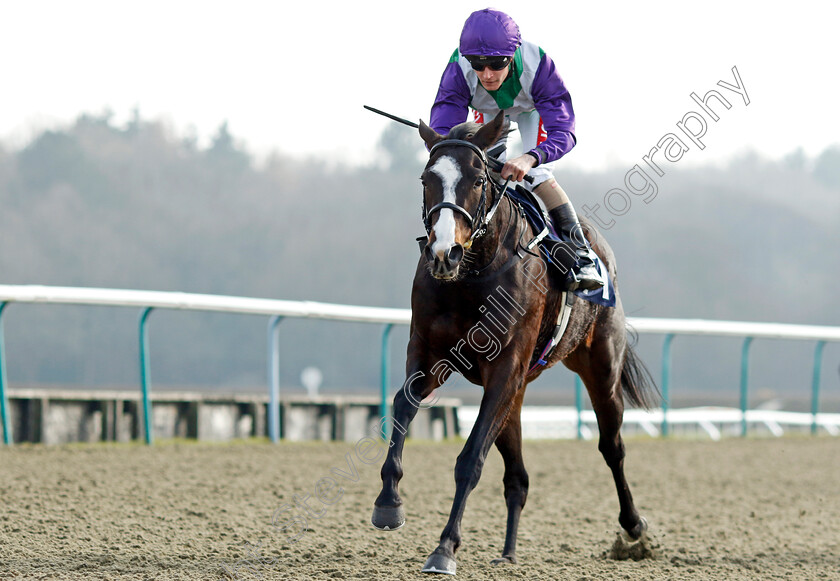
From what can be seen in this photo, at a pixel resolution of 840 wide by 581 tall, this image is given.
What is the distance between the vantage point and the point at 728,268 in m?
75.0

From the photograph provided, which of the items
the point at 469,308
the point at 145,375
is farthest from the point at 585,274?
the point at 145,375

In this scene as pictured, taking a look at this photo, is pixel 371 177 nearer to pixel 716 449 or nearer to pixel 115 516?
pixel 716 449

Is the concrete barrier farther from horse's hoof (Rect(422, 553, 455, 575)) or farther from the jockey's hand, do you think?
the jockey's hand

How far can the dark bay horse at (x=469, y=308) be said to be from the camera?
399 centimetres

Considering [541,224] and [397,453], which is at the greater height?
[541,224]

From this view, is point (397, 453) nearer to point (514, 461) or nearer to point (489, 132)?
point (514, 461)

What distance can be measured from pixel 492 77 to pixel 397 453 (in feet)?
5.81

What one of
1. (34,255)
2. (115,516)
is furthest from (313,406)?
(34,255)

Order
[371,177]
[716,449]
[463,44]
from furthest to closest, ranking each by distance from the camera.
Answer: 1. [371,177]
2. [716,449]
3. [463,44]

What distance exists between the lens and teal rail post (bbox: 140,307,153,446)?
25.0ft

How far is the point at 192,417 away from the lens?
8.81 meters

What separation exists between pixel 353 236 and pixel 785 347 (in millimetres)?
29883

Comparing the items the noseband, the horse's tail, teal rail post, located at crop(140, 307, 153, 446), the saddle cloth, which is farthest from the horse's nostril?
teal rail post, located at crop(140, 307, 153, 446)

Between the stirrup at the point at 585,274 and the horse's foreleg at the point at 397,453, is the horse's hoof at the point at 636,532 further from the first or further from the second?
the horse's foreleg at the point at 397,453
